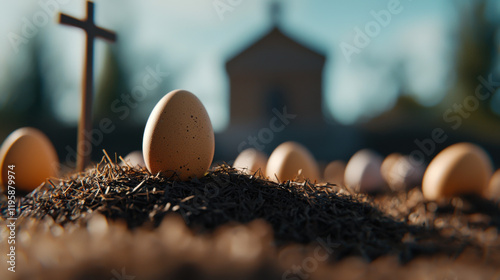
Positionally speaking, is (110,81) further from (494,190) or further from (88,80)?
(494,190)

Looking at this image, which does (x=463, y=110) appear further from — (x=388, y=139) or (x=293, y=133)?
(x=293, y=133)

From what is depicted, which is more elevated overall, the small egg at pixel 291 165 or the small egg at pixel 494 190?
the small egg at pixel 291 165

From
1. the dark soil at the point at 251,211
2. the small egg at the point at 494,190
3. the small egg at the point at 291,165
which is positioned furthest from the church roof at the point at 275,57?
the dark soil at the point at 251,211

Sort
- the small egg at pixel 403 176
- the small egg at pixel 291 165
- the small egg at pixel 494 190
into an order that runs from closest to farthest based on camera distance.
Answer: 1. the small egg at pixel 291 165
2. the small egg at pixel 494 190
3. the small egg at pixel 403 176

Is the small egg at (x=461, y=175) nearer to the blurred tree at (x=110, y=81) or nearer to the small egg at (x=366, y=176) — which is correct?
the small egg at (x=366, y=176)

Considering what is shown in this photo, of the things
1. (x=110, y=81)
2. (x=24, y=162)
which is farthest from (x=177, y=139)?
(x=110, y=81)

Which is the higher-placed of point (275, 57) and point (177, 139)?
point (275, 57)
